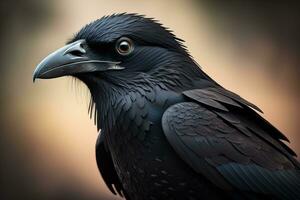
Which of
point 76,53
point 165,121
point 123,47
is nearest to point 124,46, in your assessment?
point 123,47

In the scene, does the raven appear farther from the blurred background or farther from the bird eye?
the blurred background

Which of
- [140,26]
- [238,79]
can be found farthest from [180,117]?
[238,79]

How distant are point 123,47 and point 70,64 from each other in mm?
143

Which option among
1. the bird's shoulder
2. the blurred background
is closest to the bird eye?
the bird's shoulder

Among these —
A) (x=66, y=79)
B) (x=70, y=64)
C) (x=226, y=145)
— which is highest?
(x=70, y=64)

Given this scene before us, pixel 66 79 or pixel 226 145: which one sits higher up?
pixel 226 145

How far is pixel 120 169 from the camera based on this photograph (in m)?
1.98

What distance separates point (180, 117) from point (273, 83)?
2.10m

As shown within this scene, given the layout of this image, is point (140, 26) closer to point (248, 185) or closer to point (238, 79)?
point (248, 185)

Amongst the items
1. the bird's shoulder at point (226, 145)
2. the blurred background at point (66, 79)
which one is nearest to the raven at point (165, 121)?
the bird's shoulder at point (226, 145)

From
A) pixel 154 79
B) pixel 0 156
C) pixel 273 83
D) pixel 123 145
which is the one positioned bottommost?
pixel 0 156

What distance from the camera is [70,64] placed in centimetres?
197

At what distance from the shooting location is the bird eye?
199cm

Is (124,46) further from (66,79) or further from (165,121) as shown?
(66,79)
